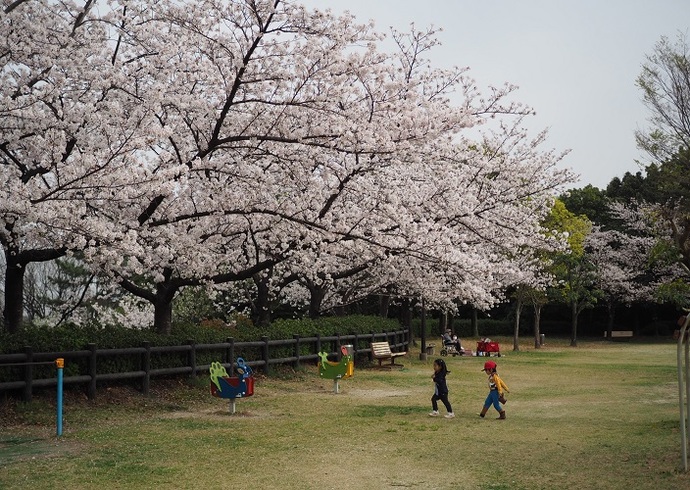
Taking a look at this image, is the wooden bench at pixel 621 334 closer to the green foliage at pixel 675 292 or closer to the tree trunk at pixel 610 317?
the tree trunk at pixel 610 317

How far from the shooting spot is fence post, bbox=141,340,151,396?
14.5 m

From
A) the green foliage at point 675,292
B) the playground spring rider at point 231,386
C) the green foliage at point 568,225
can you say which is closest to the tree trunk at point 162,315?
the playground spring rider at point 231,386

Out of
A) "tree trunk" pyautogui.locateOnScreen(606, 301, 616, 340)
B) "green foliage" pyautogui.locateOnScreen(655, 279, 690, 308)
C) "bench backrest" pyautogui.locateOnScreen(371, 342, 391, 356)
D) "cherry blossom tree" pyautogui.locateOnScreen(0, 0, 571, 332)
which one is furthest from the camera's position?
"tree trunk" pyautogui.locateOnScreen(606, 301, 616, 340)

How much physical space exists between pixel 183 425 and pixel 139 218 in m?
4.21

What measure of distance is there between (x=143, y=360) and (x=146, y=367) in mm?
193

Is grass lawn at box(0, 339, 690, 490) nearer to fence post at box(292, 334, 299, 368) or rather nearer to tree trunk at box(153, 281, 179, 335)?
tree trunk at box(153, 281, 179, 335)

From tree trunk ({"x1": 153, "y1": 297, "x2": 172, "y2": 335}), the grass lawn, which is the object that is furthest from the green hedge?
the grass lawn

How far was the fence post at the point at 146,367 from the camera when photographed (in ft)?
47.4

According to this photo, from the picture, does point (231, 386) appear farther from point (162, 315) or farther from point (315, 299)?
point (315, 299)

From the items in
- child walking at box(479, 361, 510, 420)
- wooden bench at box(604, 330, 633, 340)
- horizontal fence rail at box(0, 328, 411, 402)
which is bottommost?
wooden bench at box(604, 330, 633, 340)

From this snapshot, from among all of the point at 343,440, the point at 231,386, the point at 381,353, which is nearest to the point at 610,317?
the point at 381,353

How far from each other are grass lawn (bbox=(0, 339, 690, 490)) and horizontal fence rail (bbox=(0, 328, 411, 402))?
1.15 feet

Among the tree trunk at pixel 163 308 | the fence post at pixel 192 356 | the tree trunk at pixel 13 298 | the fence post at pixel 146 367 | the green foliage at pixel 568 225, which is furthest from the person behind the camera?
the green foliage at pixel 568 225

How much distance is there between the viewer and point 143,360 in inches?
579
